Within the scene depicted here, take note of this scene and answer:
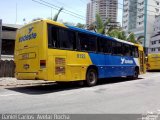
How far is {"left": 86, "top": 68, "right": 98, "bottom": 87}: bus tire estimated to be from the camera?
15.4m

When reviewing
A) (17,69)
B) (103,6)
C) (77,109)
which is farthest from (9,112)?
(103,6)

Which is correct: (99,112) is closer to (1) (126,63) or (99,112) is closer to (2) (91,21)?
(1) (126,63)

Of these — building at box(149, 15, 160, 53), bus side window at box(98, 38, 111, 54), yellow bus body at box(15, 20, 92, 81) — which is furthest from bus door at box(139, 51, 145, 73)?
building at box(149, 15, 160, 53)

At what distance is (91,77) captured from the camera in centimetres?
1576

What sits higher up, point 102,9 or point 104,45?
point 102,9

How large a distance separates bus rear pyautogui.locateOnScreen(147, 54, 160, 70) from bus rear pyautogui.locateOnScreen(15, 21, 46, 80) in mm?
25539

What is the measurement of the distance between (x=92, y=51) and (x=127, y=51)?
535 centimetres

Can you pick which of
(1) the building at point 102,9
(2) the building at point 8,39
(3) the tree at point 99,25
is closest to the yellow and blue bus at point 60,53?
(1) the building at point 102,9

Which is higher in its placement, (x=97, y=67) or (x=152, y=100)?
(x=97, y=67)

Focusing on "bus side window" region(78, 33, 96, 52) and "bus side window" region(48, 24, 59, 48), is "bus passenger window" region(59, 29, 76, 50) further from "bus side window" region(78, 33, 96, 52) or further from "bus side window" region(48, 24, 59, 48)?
"bus side window" region(78, 33, 96, 52)

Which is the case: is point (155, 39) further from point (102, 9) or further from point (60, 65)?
point (60, 65)

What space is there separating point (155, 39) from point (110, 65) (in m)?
77.2

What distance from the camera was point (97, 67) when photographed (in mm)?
16297

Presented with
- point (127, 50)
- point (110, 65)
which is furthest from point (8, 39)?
point (110, 65)
